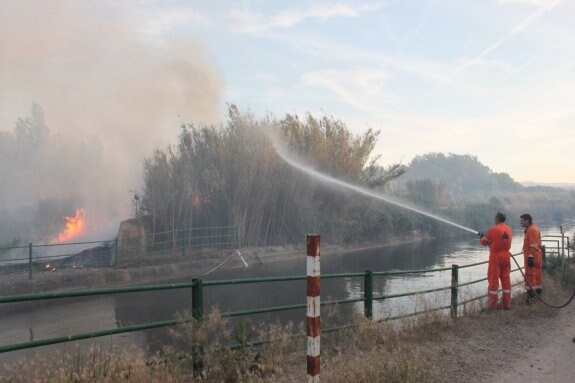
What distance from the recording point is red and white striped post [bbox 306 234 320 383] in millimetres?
3658

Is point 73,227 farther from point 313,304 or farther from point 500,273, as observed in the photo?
point 313,304

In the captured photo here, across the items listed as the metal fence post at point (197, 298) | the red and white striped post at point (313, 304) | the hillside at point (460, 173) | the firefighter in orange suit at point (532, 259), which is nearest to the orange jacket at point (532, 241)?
the firefighter in orange suit at point (532, 259)

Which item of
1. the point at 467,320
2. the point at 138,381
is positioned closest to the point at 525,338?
the point at 467,320

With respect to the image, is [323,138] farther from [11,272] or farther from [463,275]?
[11,272]

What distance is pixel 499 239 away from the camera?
8.77m

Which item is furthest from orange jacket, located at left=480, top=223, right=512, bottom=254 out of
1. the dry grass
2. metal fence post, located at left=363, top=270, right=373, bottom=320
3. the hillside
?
the hillside

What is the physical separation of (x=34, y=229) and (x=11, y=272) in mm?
14167

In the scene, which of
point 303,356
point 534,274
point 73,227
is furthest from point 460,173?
point 303,356

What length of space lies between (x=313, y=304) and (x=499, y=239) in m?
6.27

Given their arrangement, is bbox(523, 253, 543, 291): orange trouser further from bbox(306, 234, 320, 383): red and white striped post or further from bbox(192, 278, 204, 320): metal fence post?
bbox(306, 234, 320, 383): red and white striped post

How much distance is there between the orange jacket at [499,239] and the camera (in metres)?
8.75

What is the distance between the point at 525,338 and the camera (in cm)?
730

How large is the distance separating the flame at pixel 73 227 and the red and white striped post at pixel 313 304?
2822 cm

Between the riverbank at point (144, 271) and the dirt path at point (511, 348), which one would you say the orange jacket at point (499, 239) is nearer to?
the dirt path at point (511, 348)
